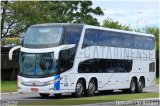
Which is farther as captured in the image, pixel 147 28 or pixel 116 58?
pixel 147 28

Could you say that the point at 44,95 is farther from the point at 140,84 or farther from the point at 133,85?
the point at 140,84

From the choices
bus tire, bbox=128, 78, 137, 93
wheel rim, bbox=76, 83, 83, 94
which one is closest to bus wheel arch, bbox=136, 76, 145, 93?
bus tire, bbox=128, 78, 137, 93

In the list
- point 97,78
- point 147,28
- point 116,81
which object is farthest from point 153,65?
point 147,28

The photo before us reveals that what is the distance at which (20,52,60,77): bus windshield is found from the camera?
2448 centimetres

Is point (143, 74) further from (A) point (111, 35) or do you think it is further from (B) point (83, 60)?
(B) point (83, 60)

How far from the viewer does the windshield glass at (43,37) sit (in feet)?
81.1

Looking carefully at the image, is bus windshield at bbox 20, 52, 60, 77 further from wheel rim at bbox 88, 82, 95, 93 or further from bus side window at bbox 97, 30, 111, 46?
bus side window at bbox 97, 30, 111, 46

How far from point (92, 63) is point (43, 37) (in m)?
3.57

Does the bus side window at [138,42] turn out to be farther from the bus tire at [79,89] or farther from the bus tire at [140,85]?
the bus tire at [79,89]

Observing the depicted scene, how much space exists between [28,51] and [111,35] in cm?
583

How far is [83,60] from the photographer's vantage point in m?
26.2

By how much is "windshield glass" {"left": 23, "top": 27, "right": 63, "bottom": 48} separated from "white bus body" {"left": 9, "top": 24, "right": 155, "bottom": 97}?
7 cm

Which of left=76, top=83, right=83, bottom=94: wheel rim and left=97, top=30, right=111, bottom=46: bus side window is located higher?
left=97, top=30, right=111, bottom=46: bus side window

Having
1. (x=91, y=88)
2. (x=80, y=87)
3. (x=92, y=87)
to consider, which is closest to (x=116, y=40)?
(x=92, y=87)
